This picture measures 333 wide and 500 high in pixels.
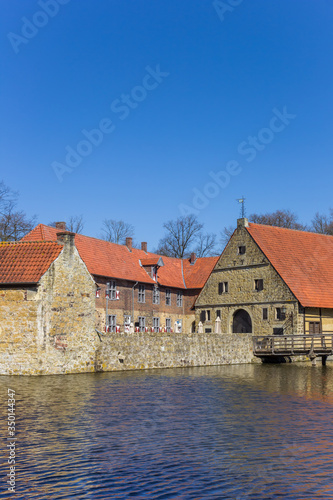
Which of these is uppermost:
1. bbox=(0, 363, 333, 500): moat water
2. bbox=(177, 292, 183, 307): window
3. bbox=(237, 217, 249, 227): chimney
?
bbox=(237, 217, 249, 227): chimney

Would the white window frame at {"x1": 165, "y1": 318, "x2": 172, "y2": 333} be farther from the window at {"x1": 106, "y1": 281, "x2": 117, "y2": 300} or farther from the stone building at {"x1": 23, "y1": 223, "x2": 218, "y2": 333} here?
the window at {"x1": 106, "y1": 281, "x2": 117, "y2": 300}

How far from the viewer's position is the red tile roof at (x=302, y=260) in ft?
132

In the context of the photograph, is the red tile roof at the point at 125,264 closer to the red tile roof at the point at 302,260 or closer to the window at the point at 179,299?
the window at the point at 179,299

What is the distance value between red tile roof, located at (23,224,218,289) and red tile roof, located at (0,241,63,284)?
1031 cm

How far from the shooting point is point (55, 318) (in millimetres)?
26109

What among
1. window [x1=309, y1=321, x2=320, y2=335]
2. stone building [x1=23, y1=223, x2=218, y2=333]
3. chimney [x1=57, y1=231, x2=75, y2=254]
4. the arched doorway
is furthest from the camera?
the arched doorway

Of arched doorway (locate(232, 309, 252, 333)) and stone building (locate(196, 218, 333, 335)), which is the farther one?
arched doorway (locate(232, 309, 252, 333))

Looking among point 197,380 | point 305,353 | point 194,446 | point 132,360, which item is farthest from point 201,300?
point 194,446

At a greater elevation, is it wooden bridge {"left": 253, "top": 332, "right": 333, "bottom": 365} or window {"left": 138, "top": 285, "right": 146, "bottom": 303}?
window {"left": 138, "top": 285, "right": 146, "bottom": 303}

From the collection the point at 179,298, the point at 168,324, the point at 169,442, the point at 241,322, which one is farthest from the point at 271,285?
the point at 169,442

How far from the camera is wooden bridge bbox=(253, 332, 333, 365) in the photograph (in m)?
35.5

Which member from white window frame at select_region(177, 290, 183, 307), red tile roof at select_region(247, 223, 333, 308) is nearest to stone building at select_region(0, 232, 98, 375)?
red tile roof at select_region(247, 223, 333, 308)

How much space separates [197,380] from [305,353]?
12693 mm

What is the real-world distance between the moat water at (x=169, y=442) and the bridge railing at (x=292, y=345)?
544 inches
